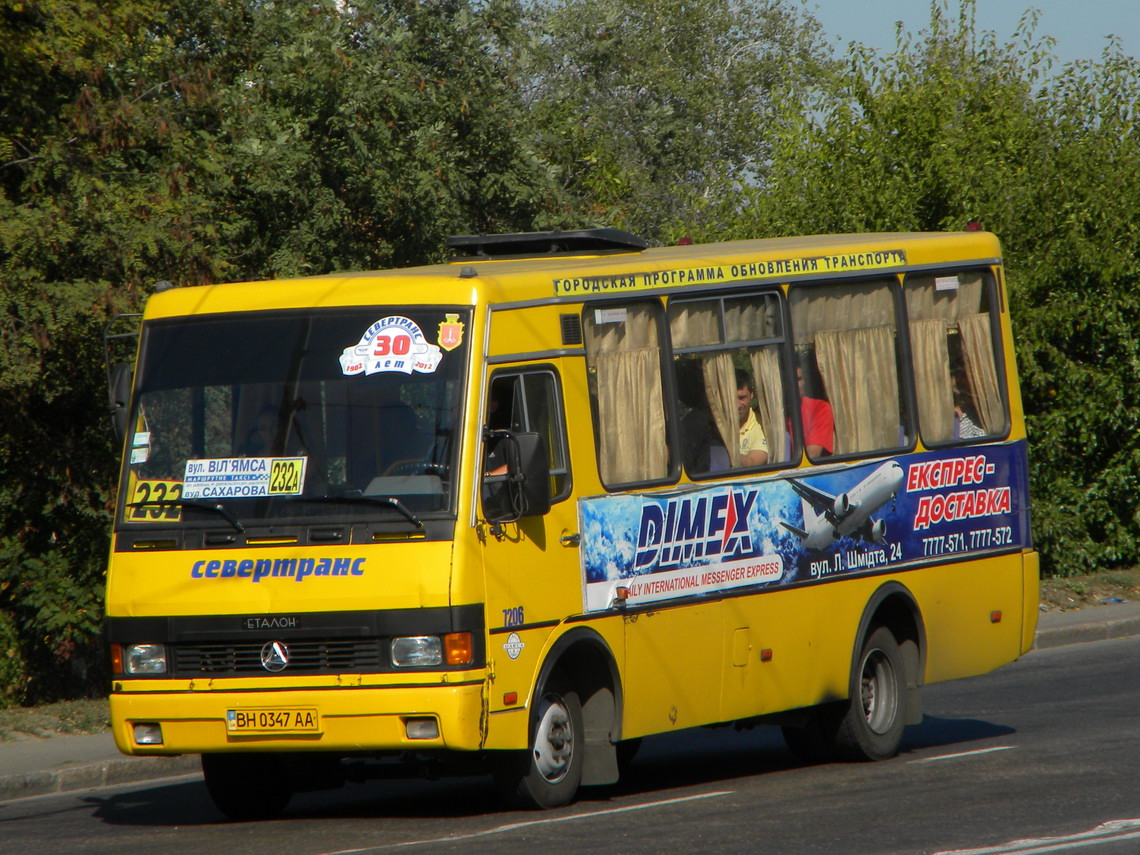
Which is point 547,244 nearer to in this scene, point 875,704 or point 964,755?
point 875,704

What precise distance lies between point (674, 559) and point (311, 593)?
224 centimetres

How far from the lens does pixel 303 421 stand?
909 centimetres

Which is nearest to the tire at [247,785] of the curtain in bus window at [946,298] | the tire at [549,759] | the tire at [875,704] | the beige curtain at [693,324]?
the tire at [549,759]

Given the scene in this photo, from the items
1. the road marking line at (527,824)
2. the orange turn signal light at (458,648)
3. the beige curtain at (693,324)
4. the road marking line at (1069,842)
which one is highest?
the beige curtain at (693,324)

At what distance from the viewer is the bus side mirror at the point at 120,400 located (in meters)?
9.61

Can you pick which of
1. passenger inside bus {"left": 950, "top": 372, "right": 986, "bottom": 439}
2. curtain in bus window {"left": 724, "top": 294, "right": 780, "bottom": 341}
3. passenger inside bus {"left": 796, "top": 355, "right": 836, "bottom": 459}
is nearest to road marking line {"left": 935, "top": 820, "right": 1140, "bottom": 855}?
passenger inside bus {"left": 796, "top": 355, "right": 836, "bottom": 459}

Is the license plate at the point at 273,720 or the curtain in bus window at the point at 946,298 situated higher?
the curtain in bus window at the point at 946,298

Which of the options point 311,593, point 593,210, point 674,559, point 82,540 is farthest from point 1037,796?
point 593,210

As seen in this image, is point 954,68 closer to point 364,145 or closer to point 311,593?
point 364,145

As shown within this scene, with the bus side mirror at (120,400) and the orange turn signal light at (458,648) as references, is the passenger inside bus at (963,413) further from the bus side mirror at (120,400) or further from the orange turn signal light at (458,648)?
the bus side mirror at (120,400)

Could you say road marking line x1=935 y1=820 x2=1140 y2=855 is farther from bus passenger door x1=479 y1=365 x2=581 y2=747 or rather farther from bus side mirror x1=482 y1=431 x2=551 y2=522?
bus side mirror x1=482 y1=431 x2=551 y2=522

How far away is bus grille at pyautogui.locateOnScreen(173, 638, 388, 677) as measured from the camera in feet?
28.7

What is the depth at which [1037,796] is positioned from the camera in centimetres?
938

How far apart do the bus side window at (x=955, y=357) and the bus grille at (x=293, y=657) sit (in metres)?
4.72
